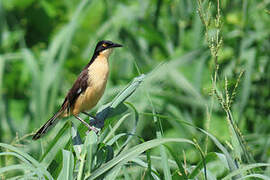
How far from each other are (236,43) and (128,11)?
4.93 ft

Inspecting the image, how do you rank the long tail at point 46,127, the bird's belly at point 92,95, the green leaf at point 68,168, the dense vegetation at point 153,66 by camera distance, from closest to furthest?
the green leaf at point 68,168 < the long tail at point 46,127 < the bird's belly at point 92,95 < the dense vegetation at point 153,66

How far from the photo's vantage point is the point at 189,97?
5832 mm

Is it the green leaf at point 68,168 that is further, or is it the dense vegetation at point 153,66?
the dense vegetation at point 153,66

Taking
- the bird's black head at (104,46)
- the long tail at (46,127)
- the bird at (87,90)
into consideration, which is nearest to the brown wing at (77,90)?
the bird at (87,90)

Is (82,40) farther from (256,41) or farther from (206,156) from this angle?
(206,156)

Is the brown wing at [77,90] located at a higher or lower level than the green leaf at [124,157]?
higher

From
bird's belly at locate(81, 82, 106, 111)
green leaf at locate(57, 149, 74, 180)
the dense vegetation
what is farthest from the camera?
the dense vegetation

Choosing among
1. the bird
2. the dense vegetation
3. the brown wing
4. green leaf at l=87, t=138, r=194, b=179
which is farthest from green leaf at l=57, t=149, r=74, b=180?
the brown wing

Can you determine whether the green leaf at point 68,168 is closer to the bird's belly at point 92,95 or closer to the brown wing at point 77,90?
the bird's belly at point 92,95

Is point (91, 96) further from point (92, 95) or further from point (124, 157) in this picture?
point (124, 157)

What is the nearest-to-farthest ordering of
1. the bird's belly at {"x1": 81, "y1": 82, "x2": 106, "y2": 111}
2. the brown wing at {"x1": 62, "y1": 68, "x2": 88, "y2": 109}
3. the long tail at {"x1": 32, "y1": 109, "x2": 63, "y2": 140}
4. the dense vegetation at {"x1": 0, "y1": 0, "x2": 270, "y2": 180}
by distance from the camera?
the long tail at {"x1": 32, "y1": 109, "x2": 63, "y2": 140}
the bird's belly at {"x1": 81, "y1": 82, "x2": 106, "y2": 111}
the brown wing at {"x1": 62, "y1": 68, "x2": 88, "y2": 109}
the dense vegetation at {"x1": 0, "y1": 0, "x2": 270, "y2": 180}

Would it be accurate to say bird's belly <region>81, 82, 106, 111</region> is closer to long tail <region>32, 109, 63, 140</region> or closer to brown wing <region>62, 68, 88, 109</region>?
brown wing <region>62, 68, 88, 109</region>

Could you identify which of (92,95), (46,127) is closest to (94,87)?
(92,95)

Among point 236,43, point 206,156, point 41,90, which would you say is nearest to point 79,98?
point 206,156
